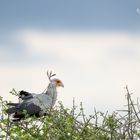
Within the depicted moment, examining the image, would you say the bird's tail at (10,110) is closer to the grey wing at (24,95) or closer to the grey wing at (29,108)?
the grey wing at (29,108)

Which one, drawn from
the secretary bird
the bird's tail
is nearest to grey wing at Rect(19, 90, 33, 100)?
the secretary bird

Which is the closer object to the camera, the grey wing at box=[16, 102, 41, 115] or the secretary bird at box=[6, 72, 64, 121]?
the secretary bird at box=[6, 72, 64, 121]

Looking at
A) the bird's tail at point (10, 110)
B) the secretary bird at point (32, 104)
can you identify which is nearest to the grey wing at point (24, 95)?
the secretary bird at point (32, 104)

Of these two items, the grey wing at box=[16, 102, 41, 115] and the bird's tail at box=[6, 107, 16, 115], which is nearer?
the bird's tail at box=[6, 107, 16, 115]

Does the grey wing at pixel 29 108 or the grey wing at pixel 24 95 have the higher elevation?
the grey wing at pixel 24 95

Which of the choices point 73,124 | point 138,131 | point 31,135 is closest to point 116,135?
point 138,131

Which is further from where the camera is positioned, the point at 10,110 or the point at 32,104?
the point at 32,104

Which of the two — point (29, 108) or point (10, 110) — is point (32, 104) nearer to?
point (29, 108)

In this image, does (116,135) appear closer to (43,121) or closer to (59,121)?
(59,121)

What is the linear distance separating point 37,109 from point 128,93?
164 inches

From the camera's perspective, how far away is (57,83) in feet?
39.7

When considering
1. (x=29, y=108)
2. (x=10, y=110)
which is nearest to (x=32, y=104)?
(x=29, y=108)

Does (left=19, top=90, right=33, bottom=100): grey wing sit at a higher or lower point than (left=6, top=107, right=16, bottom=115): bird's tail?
higher

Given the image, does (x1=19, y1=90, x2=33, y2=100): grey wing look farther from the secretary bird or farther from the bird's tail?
the bird's tail
